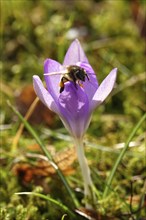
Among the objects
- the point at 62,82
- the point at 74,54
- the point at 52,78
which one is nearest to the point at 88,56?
the point at 74,54

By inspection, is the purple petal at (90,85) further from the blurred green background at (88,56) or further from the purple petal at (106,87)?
the blurred green background at (88,56)

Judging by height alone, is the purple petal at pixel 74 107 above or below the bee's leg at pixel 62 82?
below

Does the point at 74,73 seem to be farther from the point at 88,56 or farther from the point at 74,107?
the point at 88,56

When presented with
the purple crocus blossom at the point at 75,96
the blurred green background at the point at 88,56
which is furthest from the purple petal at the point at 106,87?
the blurred green background at the point at 88,56

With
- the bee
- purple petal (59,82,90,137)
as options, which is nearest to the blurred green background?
purple petal (59,82,90,137)

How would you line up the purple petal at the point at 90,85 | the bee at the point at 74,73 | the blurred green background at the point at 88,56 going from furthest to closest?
1. the blurred green background at the point at 88,56
2. the purple petal at the point at 90,85
3. the bee at the point at 74,73

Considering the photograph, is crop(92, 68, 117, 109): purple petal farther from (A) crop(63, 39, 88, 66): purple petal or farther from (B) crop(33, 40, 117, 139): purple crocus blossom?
(A) crop(63, 39, 88, 66): purple petal

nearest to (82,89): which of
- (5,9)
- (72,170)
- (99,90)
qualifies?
(99,90)
